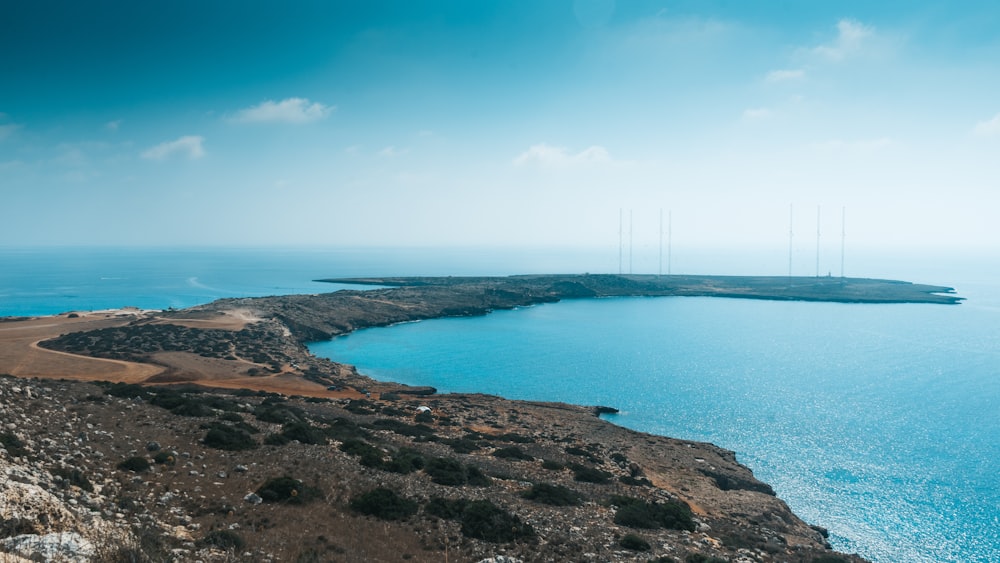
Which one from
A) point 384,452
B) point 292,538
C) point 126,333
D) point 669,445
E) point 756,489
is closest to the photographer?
point 292,538

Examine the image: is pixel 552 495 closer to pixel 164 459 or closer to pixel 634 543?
pixel 634 543

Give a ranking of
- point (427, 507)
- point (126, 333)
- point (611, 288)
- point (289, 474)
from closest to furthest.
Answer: point (427, 507)
point (289, 474)
point (126, 333)
point (611, 288)

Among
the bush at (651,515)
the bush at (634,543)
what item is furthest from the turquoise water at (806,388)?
the bush at (634,543)

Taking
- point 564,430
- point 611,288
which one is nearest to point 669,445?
point 564,430

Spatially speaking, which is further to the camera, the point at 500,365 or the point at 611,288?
the point at 611,288

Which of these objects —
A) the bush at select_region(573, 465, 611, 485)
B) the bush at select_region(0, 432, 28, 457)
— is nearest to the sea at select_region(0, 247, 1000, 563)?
the bush at select_region(573, 465, 611, 485)

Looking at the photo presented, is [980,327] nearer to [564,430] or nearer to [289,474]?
[564,430]

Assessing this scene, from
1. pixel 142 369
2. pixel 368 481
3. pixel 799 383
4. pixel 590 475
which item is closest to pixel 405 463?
pixel 368 481
